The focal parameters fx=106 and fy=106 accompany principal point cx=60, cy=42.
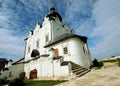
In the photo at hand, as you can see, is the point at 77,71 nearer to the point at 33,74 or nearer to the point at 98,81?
the point at 98,81

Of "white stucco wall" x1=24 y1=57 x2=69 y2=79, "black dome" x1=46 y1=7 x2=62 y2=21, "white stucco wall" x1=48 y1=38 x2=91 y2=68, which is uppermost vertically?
"black dome" x1=46 y1=7 x2=62 y2=21

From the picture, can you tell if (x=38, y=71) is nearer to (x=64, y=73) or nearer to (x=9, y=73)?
(x=64, y=73)

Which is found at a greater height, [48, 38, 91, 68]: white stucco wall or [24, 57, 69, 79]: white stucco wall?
[48, 38, 91, 68]: white stucco wall

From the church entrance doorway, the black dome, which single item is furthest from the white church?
the black dome

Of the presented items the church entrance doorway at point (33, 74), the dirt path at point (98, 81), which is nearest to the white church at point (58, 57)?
the church entrance doorway at point (33, 74)

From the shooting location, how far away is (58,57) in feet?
45.7

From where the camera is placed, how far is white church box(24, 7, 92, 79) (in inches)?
517

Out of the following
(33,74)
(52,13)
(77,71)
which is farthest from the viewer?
(52,13)

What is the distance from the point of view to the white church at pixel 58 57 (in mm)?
13135

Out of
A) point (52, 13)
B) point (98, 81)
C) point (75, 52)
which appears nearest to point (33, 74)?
point (75, 52)

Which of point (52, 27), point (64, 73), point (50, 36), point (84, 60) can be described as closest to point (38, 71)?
point (64, 73)

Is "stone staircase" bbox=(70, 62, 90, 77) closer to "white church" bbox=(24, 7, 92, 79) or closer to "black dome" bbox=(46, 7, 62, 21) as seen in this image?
"white church" bbox=(24, 7, 92, 79)

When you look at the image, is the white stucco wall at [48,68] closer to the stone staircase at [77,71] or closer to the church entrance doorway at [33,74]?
the church entrance doorway at [33,74]

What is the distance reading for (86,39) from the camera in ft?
61.8
